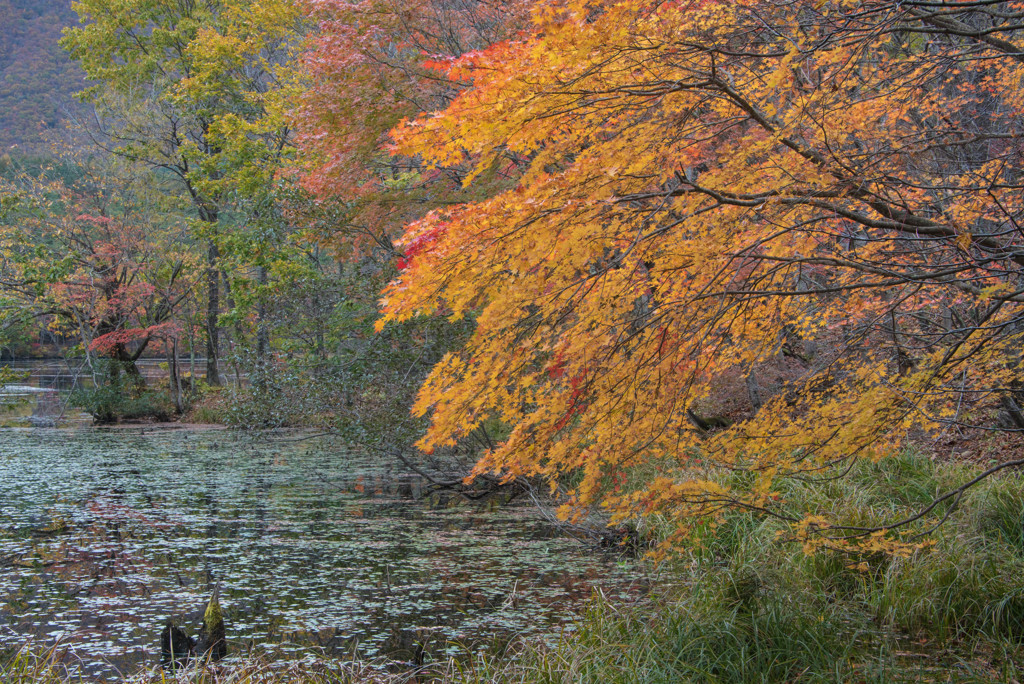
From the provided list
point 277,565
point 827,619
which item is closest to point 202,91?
point 277,565

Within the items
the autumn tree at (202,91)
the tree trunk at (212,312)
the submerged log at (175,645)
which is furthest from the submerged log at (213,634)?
the tree trunk at (212,312)

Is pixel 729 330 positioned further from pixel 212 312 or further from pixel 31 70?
pixel 31 70

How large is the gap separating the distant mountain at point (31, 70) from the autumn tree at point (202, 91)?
12.3 metres

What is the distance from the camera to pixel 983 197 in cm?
437

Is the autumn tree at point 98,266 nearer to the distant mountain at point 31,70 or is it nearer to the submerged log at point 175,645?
the submerged log at point 175,645

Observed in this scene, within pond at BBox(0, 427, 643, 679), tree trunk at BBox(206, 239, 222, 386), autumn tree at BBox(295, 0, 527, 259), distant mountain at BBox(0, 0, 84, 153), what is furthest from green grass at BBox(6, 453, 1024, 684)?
distant mountain at BBox(0, 0, 84, 153)

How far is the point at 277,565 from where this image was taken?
6578 mm

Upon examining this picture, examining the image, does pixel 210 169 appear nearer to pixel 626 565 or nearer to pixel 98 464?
pixel 98 464

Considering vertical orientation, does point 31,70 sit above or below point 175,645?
above

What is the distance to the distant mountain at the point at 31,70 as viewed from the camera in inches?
1242

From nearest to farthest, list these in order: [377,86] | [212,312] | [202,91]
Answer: [377,86]
[202,91]
[212,312]

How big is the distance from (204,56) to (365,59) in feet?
29.6

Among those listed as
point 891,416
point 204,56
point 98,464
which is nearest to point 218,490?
point 98,464

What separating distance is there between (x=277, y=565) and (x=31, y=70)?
35.5 meters
